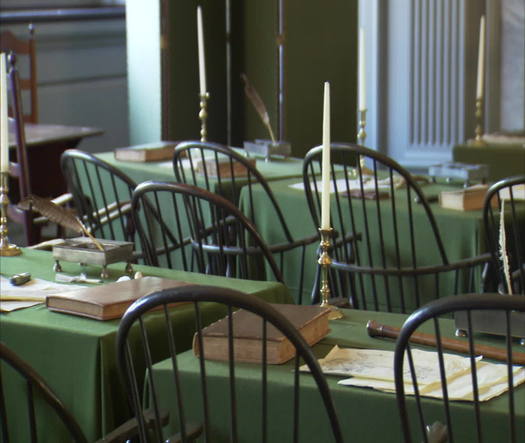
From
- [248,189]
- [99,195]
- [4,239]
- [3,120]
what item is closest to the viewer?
[3,120]

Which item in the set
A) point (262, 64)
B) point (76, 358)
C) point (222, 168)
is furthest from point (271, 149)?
point (76, 358)

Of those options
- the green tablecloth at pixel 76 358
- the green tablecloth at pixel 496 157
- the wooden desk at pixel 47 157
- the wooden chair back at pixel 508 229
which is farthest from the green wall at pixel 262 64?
the green tablecloth at pixel 76 358

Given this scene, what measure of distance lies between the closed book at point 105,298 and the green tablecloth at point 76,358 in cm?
2

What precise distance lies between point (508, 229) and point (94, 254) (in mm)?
1327

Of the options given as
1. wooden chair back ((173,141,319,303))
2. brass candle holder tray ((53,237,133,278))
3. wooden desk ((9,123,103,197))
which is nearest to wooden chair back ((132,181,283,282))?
wooden chair back ((173,141,319,303))

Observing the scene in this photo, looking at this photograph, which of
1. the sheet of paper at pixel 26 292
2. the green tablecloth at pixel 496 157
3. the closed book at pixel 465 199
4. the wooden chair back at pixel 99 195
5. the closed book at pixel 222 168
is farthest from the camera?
the green tablecloth at pixel 496 157

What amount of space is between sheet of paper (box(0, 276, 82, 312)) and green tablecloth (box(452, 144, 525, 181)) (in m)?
2.79

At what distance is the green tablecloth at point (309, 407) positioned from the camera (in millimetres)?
1727

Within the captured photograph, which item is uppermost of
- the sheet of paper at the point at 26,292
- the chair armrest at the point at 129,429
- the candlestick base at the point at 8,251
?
the candlestick base at the point at 8,251

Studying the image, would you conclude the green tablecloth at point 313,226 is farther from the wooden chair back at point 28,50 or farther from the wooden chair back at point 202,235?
the wooden chair back at point 28,50

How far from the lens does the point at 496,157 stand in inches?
194

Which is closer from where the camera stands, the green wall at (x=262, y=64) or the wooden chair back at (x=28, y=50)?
the green wall at (x=262, y=64)

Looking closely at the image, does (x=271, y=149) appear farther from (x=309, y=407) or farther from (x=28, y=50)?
(x=309, y=407)

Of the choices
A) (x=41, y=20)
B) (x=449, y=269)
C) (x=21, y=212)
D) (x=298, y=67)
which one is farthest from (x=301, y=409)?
(x=41, y=20)
